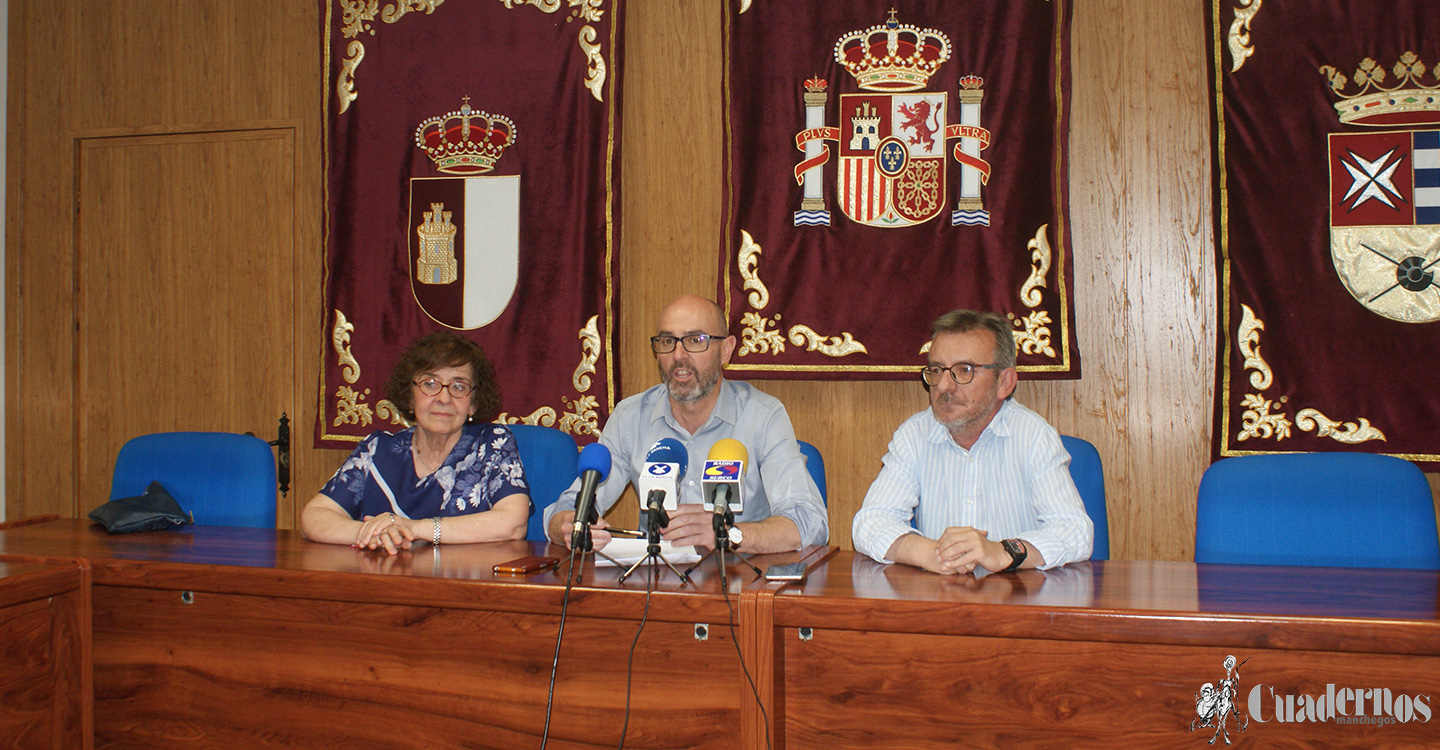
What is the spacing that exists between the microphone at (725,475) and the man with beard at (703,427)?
0.63 meters

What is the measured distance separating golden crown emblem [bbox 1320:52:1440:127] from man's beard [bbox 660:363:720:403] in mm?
2294

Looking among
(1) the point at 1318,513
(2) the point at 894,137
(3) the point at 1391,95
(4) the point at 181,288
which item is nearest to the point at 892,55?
(2) the point at 894,137

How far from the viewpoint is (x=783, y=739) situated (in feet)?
5.39

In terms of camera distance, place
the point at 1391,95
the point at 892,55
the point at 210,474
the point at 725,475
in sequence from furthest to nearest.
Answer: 1. the point at 892,55
2. the point at 1391,95
3. the point at 210,474
4. the point at 725,475

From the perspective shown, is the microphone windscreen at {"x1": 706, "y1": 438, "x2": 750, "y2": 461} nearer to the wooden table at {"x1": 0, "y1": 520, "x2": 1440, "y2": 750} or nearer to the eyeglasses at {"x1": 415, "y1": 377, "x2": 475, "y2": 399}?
the wooden table at {"x1": 0, "y1": 520, "x2": 1440, "y2": 750}

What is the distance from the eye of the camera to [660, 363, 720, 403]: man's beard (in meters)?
2.65

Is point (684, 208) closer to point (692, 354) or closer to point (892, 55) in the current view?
point (892, 55)

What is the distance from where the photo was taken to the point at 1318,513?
7.31 ft

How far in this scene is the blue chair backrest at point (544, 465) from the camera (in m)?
2.78

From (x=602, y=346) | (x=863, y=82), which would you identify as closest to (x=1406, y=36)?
(x=863, y=82)

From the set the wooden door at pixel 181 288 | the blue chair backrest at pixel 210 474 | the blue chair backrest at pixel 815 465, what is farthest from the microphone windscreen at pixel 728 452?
the wooden door at pixel 181 288

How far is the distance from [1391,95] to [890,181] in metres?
1.64

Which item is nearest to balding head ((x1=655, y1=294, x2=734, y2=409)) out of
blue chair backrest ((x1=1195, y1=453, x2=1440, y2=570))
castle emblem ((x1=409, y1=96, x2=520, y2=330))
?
castle emblem ((x1=409, y1=96, x2=520, y2=330))

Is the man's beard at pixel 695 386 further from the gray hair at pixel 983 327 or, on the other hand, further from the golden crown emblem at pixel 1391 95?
the golden crown emblem at pixel 1391 95
